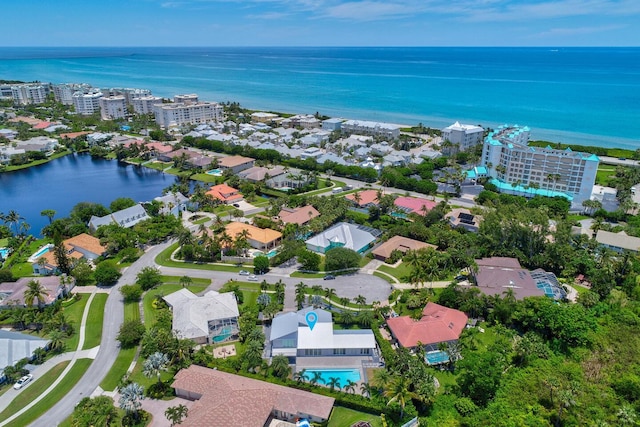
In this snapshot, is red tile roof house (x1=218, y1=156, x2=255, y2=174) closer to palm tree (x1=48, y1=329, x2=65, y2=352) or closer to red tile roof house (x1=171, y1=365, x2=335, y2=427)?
palm tree (x1=48, y1=329, x2=65, y2=352)

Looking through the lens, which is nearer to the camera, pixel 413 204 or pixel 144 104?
pixel 413 204

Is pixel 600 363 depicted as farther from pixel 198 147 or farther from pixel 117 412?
pixel 198 147

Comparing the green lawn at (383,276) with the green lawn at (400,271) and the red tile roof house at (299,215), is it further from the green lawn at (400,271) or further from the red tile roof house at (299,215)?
the red tile roof house at (299,215)

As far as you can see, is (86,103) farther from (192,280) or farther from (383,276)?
(383,276)

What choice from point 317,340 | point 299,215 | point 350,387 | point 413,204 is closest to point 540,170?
point 413,204

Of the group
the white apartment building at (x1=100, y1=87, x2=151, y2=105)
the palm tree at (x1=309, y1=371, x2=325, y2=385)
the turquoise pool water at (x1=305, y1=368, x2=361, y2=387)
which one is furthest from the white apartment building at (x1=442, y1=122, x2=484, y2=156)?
the white apartment building at (x1=100, y1=87, x2=151, y2=105)
